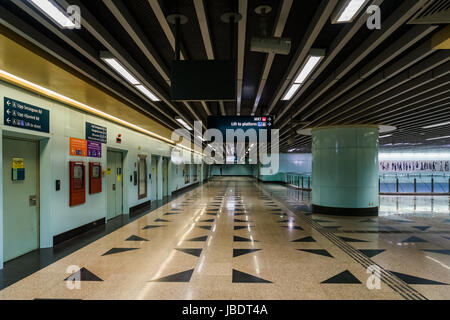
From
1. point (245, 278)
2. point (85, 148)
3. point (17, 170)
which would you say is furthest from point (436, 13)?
point (85, 148)

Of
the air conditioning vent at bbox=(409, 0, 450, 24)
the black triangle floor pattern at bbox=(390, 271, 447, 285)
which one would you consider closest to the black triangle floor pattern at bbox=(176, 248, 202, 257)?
the black triangle floor pattern at bbox=(390, 271, 447, 285)

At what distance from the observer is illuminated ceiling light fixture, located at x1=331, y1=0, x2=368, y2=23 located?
7.52 feet

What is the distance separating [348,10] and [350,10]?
2 cm

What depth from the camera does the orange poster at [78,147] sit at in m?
5.21

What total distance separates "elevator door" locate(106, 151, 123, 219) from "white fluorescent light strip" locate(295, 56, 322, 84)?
517 cm

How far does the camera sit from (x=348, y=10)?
2.42 meters

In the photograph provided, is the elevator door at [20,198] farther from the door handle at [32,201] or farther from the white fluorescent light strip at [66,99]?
the white fluorescent light strip at [66,99]

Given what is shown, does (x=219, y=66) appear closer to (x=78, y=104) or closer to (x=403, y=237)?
(x=78, y=104)

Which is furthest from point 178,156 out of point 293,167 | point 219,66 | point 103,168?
point 293,167

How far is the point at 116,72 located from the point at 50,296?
9.91 ft

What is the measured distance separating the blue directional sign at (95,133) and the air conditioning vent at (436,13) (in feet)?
19.2

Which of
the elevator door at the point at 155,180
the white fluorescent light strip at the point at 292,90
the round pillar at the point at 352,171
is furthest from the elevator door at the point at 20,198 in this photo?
the round pillar at the point at 352,171

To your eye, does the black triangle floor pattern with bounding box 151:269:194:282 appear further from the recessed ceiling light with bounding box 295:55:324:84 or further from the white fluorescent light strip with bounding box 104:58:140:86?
the recessed ceiling light with bounding box 295:55:324:84

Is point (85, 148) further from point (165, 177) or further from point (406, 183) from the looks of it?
point (406, 183)
